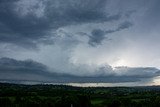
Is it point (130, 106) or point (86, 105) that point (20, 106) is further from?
point (130, 106)

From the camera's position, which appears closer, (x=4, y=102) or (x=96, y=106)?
(x=96, y=106)

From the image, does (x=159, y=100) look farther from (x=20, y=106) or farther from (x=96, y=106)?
(x=20, y=106)

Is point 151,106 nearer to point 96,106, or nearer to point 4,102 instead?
point 96,106

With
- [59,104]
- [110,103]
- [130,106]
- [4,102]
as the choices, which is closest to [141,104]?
[130,106]

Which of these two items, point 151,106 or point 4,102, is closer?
point 151,106

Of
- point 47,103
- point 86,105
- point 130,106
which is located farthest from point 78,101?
point 130,106

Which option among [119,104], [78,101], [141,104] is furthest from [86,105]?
[141,104]

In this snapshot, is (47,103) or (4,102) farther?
(4,102)
